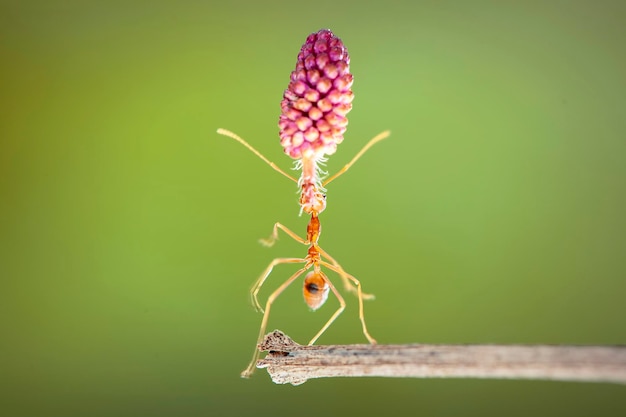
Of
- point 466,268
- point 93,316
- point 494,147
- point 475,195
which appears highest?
point 494,147

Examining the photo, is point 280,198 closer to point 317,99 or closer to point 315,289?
point 315,289

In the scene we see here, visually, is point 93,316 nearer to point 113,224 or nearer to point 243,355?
point 113,224

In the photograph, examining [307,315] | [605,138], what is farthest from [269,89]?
[605,138]

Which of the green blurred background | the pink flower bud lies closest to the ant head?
the pink flower bud

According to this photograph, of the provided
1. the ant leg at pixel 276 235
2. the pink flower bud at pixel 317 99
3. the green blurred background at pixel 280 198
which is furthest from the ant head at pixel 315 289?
the green blurred background at pixel 280 198

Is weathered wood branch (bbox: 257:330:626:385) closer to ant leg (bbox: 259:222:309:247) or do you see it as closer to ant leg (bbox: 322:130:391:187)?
ant leg (bbox: 259:222:309:247)

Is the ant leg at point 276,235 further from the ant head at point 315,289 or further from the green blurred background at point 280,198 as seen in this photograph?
the green blurred background at point 280,198
